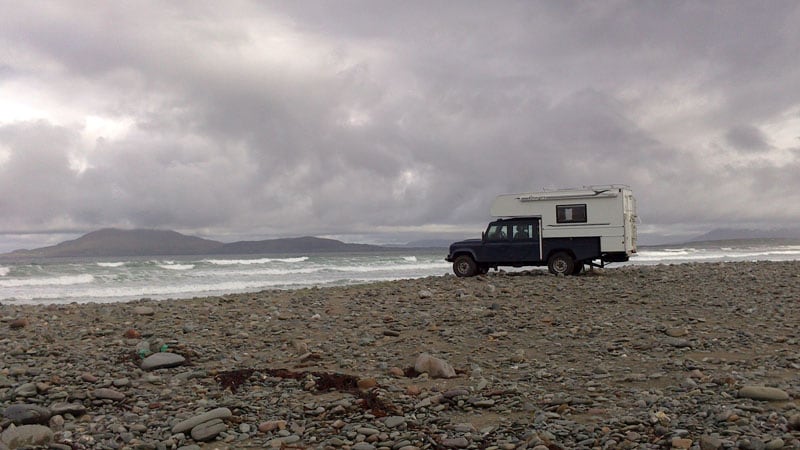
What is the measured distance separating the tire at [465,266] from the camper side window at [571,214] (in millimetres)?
3178

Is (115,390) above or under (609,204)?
under

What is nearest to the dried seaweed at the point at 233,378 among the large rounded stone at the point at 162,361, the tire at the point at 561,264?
the large rounded stone at the point at 162,361

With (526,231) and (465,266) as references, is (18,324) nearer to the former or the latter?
(465,266)

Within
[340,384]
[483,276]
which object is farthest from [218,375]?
[483,276]

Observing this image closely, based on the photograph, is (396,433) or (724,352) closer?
(396,433)

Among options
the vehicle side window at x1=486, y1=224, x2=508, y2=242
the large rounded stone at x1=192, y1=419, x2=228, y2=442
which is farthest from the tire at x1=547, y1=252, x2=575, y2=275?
the large rounded stone at x1=192, y1=419, x2=228, y2=442

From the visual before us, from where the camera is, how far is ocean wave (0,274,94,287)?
35.5 m

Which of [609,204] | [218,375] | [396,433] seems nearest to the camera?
[396,433]

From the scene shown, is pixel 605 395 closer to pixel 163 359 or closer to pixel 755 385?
pixel 755 385

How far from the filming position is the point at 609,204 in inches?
762

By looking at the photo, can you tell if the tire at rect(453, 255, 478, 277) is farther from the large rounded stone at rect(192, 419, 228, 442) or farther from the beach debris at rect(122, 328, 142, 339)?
the large rounded stone at rect(192, 419, 228, 442)

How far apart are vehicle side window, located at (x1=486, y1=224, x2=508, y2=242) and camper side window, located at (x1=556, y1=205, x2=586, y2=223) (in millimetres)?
1815

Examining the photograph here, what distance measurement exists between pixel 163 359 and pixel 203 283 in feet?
80.3

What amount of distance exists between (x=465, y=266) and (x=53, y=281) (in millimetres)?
29414
